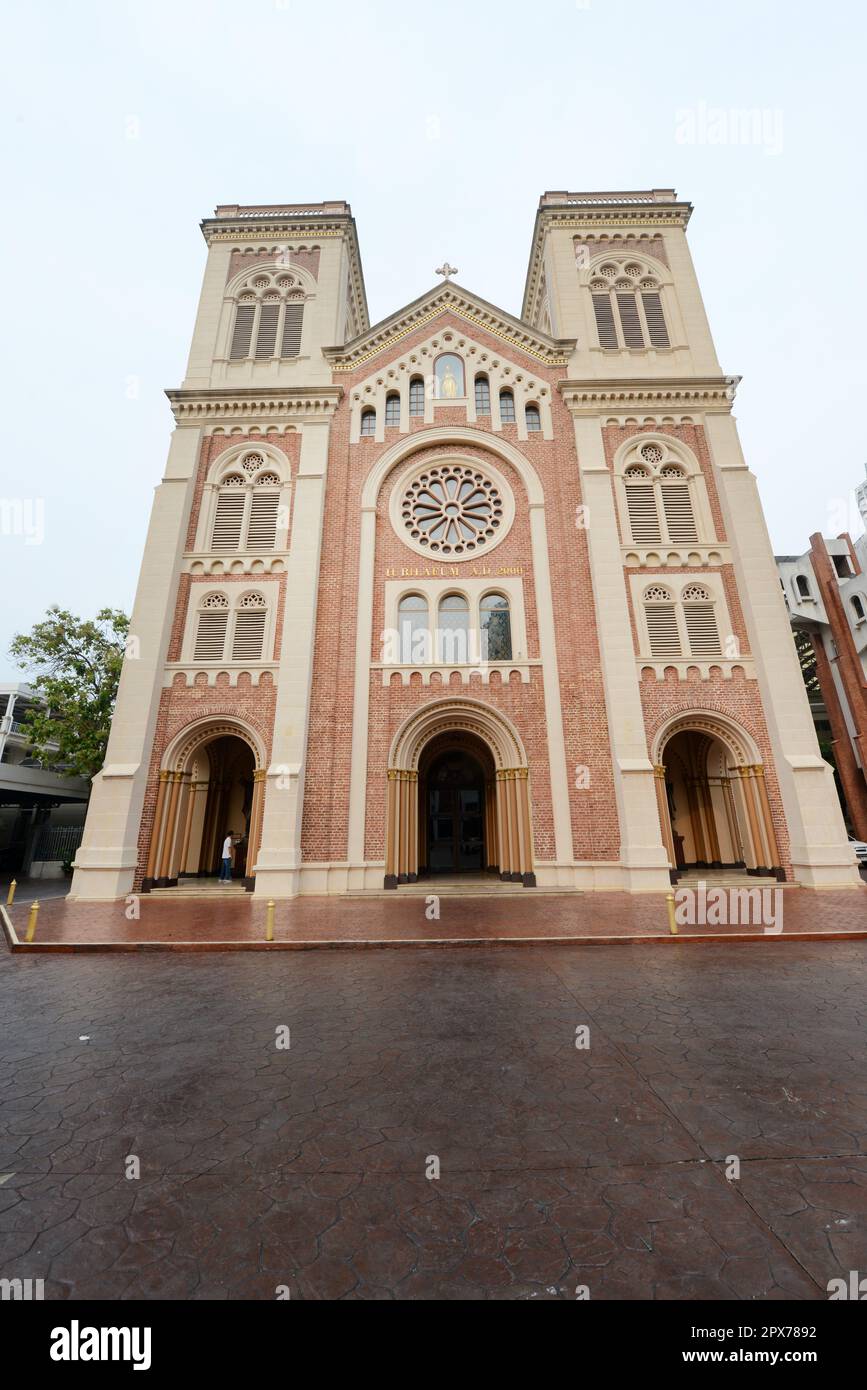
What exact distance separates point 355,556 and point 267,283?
1291 cm

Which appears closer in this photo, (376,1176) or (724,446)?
(376,1176)

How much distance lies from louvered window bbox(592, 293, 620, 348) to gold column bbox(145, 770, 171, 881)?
21.7m

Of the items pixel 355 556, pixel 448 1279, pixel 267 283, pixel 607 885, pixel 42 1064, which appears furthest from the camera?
pixel 267 283

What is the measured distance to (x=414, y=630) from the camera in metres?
17.9

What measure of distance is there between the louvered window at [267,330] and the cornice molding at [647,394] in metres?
11.2

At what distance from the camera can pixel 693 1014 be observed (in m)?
5.89

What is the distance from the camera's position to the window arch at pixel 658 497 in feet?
60.6

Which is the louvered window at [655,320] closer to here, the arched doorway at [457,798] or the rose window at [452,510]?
the rose window at [452,510]

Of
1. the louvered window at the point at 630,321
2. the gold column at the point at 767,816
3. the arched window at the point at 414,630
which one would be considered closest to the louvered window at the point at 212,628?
the arched window at the point at 414,630

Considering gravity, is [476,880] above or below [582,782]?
below

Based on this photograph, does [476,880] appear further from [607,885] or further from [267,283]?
[267,283]

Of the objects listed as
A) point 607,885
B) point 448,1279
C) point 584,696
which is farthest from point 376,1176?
point 584,696

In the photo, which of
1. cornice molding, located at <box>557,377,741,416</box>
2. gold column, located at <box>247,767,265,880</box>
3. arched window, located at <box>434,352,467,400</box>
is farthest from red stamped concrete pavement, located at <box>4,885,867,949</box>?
arched window, located at <box>434,352,467,400</box>

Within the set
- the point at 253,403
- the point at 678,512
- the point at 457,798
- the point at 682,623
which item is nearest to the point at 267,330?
the point at 253,403
